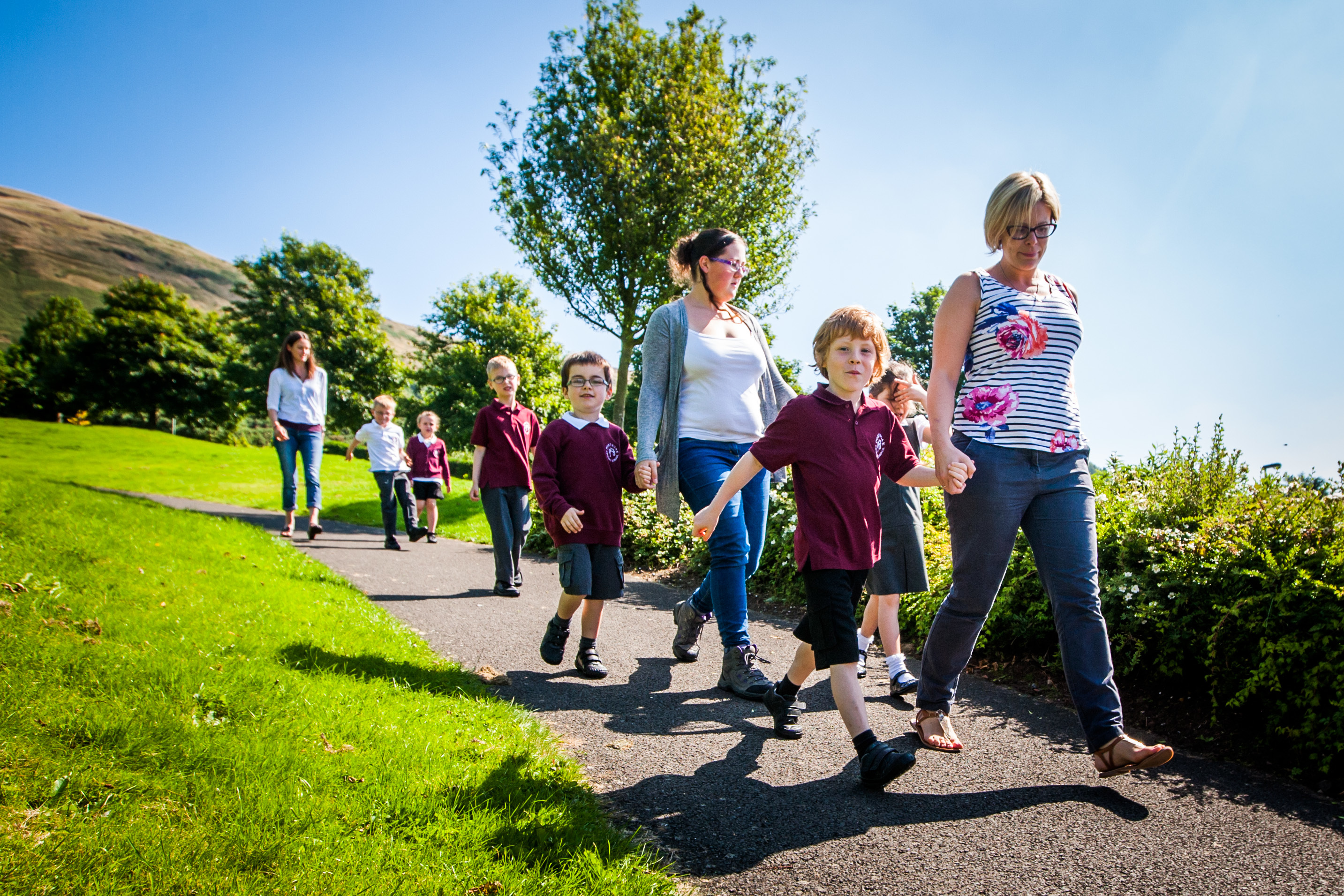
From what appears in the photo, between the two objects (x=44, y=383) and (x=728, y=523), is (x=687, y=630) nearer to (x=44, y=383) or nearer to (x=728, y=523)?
(x=728, y=523)

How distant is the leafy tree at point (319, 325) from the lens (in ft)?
137

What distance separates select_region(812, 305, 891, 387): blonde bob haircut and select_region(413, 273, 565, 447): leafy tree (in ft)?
107

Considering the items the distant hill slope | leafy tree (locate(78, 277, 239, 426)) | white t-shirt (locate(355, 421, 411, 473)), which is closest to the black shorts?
white t-shirt (locate(355, 421, 411, 473))

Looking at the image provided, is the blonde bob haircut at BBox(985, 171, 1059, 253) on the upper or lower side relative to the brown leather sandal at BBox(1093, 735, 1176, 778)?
upper

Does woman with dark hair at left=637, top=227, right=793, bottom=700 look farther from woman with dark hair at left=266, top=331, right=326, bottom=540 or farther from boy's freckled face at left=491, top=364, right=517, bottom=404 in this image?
woman with dark hair at left=266, top=331, right=326, bottom=540

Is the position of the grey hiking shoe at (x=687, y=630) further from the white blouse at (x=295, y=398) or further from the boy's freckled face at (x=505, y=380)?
the white blouse at (x=295, y=398)

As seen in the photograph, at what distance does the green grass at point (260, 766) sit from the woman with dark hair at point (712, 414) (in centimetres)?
121

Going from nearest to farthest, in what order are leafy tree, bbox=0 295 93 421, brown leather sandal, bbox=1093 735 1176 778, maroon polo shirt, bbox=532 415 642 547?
brown leather sandal, bbox=1093 735 1176 778, maroon polo shirt, bbox=532 415 642 547, leafy tree, bbox=0 295 93 421

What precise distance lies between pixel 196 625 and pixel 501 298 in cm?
4538

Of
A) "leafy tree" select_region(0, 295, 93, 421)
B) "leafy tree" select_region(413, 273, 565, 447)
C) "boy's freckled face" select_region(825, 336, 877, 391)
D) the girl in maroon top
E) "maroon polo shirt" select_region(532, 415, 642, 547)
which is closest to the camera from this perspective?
"boy's freckled face" select_region(825, 336, 877, 391)

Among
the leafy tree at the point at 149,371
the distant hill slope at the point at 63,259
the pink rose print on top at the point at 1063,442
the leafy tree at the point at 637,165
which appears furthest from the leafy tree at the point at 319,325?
the distant hill slope at the point at 63,259

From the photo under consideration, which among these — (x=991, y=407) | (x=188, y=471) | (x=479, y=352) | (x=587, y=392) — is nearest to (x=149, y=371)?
(x=479, y=352)

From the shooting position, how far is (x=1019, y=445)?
2812 millimetres

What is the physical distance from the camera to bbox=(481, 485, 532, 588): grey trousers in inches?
259
